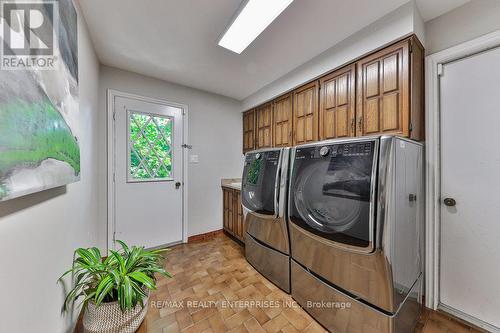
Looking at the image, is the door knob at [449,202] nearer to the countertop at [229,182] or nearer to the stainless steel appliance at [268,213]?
the stainless steel appliance at [268,213]

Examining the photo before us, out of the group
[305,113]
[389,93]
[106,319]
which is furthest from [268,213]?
[389,93]

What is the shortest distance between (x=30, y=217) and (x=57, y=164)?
236mm

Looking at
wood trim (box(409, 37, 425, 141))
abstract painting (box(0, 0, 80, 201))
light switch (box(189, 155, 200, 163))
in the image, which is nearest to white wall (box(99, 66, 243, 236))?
light switch (box(189, 155, 200, 163))

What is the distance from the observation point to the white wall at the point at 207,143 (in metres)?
2.78

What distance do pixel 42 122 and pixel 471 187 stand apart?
102 inches

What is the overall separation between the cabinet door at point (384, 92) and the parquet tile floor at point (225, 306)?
1542 mm

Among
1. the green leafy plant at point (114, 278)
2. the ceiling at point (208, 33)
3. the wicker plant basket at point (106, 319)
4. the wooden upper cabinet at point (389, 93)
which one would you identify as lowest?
the wicker plant basket at point (106, 319)

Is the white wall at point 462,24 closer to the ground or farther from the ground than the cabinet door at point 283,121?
farther from the ground

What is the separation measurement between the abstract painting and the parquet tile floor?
3.78 feet

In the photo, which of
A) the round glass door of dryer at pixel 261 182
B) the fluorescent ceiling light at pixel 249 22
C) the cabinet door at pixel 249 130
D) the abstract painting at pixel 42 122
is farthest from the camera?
the cabinet door at pixel 249 130

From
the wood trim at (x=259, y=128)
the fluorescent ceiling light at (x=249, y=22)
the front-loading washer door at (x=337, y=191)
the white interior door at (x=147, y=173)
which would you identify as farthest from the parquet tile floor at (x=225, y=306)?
the fluorescent ceiling light at (x=249, y=22)

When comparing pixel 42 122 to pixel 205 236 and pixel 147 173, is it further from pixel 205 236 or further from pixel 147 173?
pixel 205 236

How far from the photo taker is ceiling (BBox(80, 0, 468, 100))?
1.40 m

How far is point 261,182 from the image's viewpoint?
2029 millimetres
